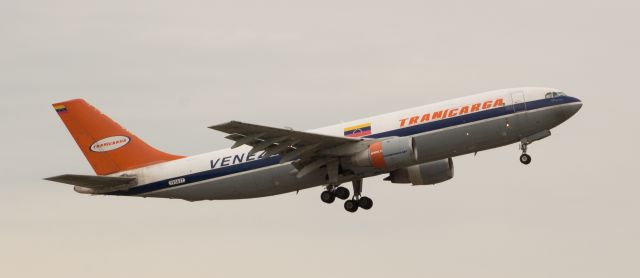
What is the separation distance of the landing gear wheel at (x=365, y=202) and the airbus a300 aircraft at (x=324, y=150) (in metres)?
0.05

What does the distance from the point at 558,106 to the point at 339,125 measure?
993 centimetres

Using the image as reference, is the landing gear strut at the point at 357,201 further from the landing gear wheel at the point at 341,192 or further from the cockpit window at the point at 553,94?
the cockpit window at the point at 553,94

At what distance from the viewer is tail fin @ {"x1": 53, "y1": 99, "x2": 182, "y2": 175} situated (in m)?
61.5

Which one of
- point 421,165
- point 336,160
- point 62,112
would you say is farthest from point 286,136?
point 62,112

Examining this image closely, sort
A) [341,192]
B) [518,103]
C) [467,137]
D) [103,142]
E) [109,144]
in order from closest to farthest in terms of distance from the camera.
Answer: [467,137] < [518,103] < [341,192] < [109,144] < [103,142]

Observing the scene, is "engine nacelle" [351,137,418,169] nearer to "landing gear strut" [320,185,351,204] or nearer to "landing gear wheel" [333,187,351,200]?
"landing gear strut" [320,185,351,204]

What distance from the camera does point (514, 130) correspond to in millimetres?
55219

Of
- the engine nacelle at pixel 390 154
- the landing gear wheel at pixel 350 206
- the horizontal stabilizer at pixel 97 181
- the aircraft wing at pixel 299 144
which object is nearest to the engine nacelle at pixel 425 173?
the landing gear wheel at pixel 350 206

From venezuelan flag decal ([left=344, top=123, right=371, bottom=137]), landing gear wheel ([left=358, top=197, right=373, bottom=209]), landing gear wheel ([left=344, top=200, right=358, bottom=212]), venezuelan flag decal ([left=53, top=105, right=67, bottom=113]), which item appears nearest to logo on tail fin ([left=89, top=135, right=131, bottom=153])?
venezuelan flag decal ([left=53, top=105, right=67, bottom=113])

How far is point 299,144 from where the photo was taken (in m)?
56.2

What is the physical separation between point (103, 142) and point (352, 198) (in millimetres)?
12577

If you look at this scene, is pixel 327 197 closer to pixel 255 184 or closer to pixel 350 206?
pixel 350 206

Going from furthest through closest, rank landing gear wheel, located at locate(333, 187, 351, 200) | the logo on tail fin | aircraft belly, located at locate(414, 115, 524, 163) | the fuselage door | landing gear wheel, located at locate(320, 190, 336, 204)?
the logo on tail fin
landing gear wheel, located at locate(333, 187, 351, 200)
landing gear wheel, located at locate(320, 190, 336, 204)
the fuselage door
aircraft belly, located at locate(414, 115, 524, 163)

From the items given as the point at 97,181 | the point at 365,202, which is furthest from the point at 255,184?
the point at 97,181
